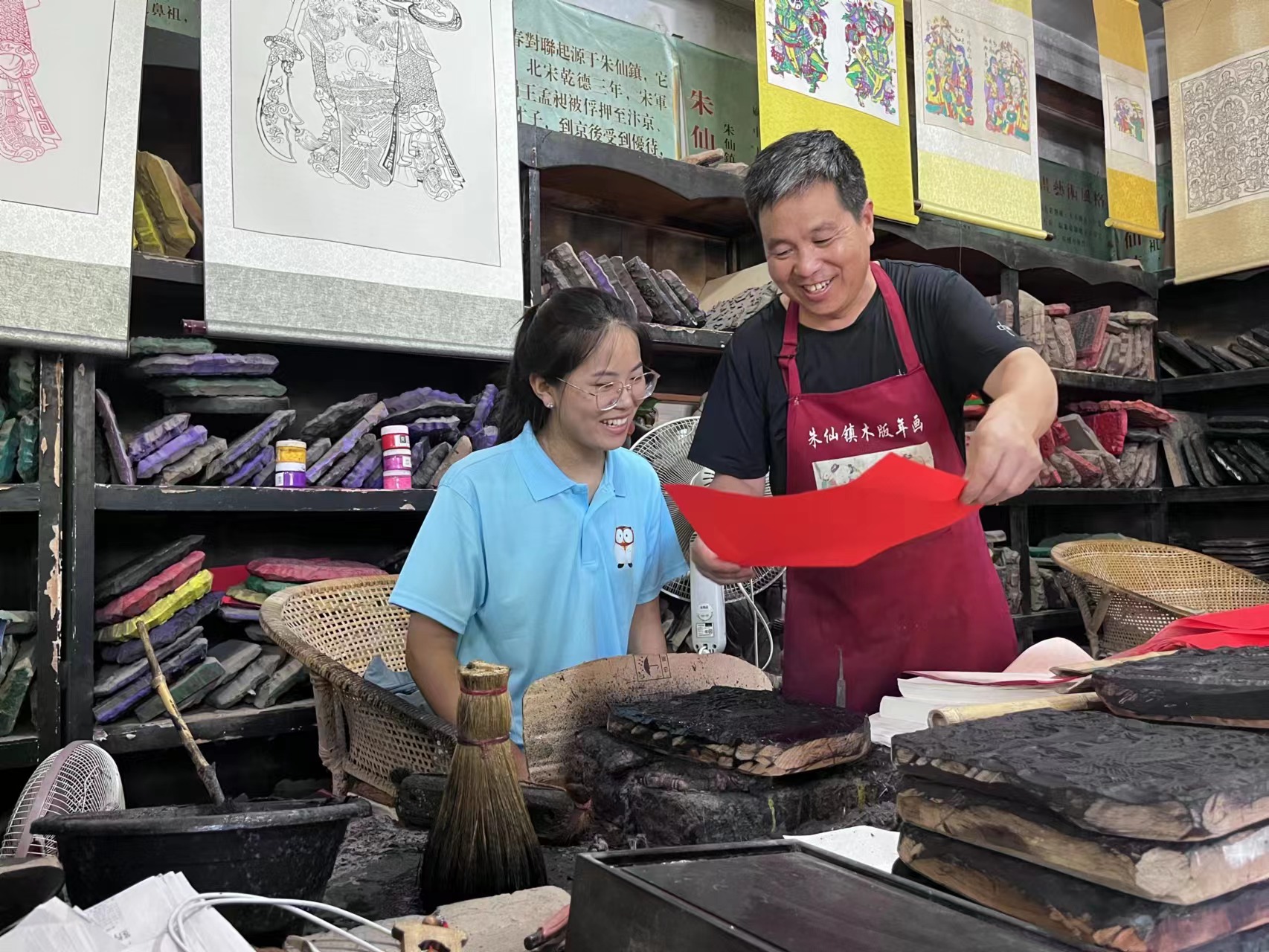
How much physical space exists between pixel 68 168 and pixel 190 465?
2.64 feet

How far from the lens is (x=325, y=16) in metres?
2.85

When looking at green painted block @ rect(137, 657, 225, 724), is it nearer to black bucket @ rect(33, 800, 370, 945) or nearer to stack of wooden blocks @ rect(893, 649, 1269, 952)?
black bucket @ rect(33, 800, 370, 945)

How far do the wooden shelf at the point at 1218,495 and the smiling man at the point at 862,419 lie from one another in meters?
3.77

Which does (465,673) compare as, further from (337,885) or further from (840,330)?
(840,330)

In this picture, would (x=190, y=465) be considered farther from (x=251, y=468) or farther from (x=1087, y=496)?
(x=1087, y=496)

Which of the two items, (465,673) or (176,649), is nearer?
(465,673)

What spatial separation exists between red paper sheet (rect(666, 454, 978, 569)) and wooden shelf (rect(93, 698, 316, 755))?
1.81m

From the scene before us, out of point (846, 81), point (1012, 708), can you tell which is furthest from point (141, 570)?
point (846, 81)

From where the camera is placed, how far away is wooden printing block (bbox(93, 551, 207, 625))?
8.29ft

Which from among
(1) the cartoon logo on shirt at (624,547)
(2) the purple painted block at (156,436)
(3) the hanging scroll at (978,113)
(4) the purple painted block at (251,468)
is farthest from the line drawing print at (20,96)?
(3) the hanging scroll at (978,113)

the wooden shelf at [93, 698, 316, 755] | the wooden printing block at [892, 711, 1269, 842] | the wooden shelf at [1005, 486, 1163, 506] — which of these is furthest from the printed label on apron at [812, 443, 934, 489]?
the wooden shelf at [1005, 486, 1163, 506]

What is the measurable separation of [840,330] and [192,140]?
2.38m

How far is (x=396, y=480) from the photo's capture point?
9.66 ft

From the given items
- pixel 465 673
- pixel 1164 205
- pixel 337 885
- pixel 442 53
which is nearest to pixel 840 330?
pixel 465 673
